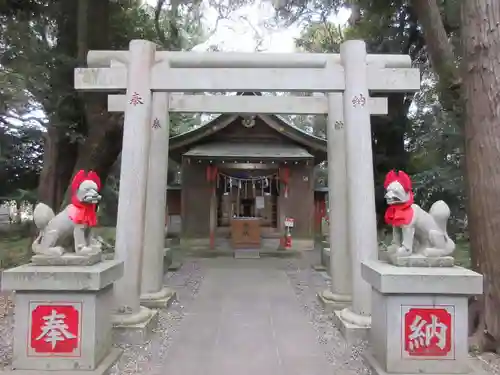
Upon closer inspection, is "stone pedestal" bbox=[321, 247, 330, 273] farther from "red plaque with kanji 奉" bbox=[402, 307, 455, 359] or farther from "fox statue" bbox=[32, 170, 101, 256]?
"fox statue" bbox=[32, 170, 101, 256]

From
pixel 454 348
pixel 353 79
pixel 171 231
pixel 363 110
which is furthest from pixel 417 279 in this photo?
pixel 171 231

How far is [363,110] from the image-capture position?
18.4 ft

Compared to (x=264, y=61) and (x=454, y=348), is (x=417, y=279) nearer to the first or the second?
(x=454, y=348)

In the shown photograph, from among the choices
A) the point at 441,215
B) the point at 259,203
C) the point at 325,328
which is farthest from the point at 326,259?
the point at 441,215

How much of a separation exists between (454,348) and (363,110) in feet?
9.85

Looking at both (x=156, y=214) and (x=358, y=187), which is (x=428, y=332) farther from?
(x=156, y=214)

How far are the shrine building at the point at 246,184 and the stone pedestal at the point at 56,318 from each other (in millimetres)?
9961

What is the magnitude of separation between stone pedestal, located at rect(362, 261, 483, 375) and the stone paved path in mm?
859

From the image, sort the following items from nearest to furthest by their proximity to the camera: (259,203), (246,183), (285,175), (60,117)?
(60,117)
(285,175)
(259,203)
(246,183)

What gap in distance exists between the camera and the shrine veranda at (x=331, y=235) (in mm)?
3883

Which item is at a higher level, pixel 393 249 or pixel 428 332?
pixel 393 249

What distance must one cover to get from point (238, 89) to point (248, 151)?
8.22m

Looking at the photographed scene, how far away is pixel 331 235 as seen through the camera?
6.70 metres

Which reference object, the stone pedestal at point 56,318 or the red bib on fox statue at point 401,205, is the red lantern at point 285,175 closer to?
the red bib on fox statue at point 401,205
